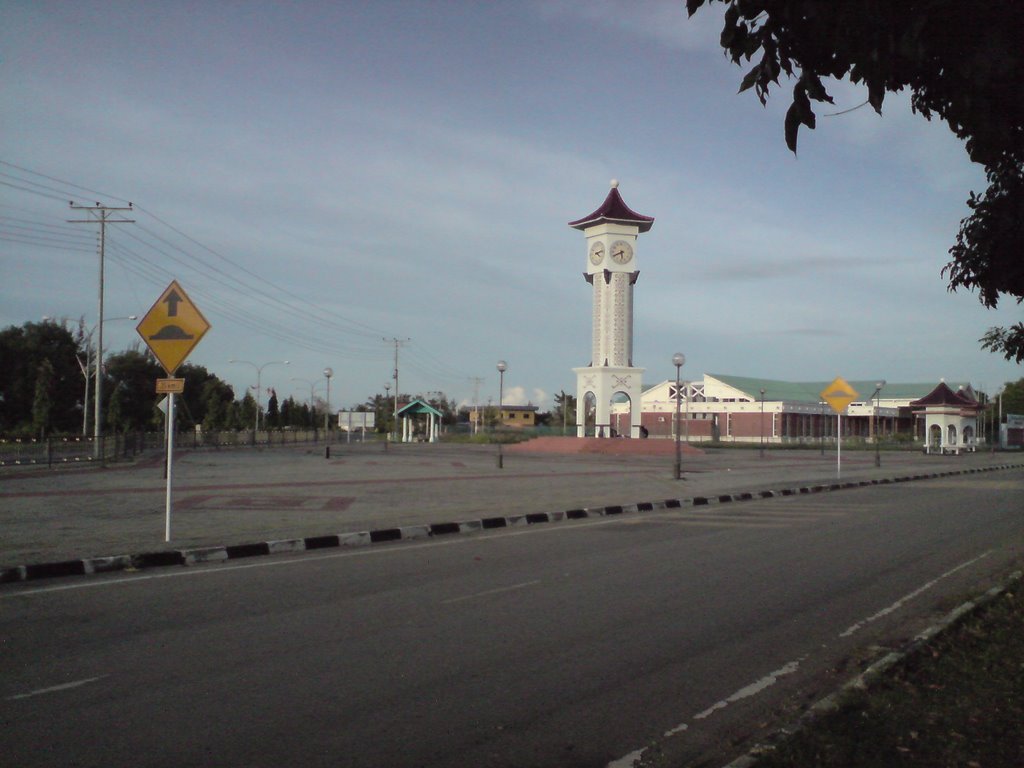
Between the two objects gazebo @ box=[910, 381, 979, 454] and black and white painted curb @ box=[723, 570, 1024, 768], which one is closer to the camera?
black and white painted curb @ box=[723, 570, 1024, 768]

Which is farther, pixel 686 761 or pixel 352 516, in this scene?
pixel 352 516

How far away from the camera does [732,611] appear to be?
8531 millimetres

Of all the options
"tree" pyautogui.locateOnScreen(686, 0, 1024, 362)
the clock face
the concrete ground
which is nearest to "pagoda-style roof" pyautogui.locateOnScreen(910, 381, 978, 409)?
the clock face

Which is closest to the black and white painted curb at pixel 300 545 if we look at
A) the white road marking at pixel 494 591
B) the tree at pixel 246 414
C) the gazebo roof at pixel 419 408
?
the white road marking at pixel 494 591

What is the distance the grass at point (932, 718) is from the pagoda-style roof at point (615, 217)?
58.1 m

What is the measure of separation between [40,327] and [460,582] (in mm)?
64417

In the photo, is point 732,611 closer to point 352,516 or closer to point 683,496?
point 352,516

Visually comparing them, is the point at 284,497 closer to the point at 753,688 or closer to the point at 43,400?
the point at 753,688

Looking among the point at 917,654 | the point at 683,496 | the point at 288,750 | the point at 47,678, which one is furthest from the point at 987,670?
the point at 683,496

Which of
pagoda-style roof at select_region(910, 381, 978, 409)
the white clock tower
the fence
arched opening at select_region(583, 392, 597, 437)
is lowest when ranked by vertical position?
the fence

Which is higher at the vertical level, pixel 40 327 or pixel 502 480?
pixel 40 327

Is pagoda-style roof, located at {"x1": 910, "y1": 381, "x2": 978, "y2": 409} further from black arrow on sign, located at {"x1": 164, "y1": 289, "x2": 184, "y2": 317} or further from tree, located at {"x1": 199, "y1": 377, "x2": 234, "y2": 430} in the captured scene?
black arrow on sign, located at {"x1": 164, "y1": 289, "x2": 184, "y2": 317}

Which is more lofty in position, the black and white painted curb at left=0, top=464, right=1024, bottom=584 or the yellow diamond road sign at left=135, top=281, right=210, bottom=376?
the yellow diamond road sign at left=135, top=281, right=210, bottom=376

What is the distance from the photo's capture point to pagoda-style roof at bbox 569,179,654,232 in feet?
208
